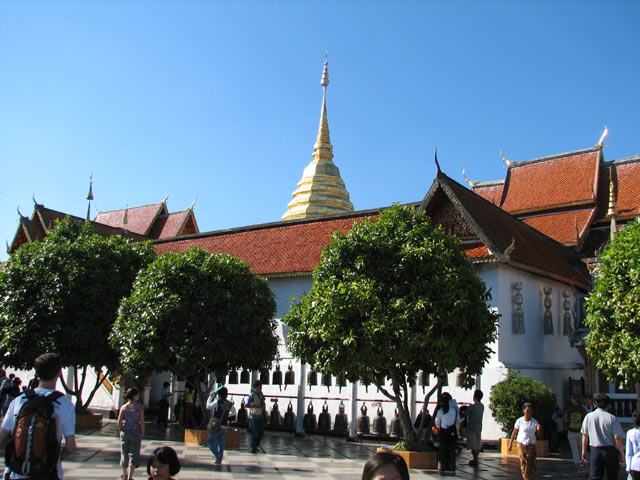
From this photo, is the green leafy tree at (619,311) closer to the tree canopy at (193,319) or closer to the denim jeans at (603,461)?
the denim jeans at (603,461)

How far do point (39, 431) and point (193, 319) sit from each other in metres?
10.8

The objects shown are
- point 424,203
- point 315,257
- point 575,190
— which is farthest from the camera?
point 575,190

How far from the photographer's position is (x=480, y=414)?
14.2m

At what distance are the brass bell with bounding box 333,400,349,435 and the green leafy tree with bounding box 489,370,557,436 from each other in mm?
5053

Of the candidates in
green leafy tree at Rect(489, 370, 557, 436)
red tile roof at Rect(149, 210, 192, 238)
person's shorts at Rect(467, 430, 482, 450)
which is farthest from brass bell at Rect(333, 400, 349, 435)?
red tile roof at Rect(149, 210, 192, 238)

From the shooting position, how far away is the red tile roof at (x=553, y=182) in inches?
1116

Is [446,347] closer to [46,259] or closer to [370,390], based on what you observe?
[370,390]

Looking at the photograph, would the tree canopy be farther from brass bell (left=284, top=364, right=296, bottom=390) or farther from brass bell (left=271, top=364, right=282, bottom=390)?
brass bell (left=271, top=364, right=282, bottom=390)

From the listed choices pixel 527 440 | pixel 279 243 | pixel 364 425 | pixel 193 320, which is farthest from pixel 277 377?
pixel 527 440

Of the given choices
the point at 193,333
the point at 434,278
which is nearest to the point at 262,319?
the point at 193,333

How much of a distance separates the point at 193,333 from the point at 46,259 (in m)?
5.66

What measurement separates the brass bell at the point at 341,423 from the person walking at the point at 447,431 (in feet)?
23.7

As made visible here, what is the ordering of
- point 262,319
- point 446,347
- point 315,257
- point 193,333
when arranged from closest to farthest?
point 446,347
point 193,333
point 262,319
point 315,257

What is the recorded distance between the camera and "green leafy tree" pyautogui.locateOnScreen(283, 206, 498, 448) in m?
13.2
